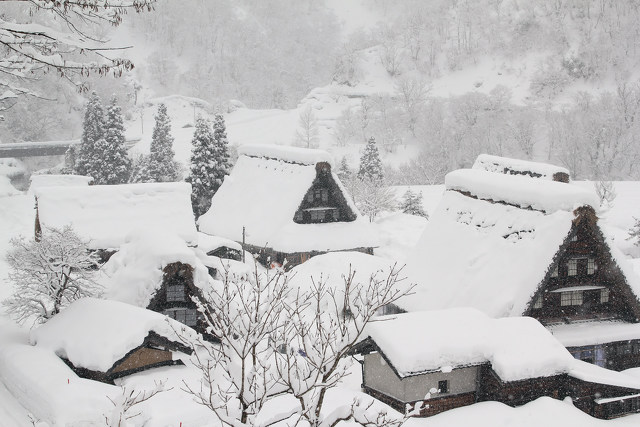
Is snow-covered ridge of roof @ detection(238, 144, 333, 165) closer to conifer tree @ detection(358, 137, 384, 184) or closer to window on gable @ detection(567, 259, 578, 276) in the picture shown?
window on gable @ detection(567, 259, 578, 276)

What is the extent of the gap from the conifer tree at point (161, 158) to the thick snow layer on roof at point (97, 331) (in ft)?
103

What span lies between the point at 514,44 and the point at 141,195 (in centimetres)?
7113

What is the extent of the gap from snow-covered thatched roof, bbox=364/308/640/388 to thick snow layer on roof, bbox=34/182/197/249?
1331cm

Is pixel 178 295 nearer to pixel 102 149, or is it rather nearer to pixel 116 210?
pixel 116 210

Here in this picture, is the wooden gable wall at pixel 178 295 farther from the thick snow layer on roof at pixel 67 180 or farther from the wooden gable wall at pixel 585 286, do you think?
the thick snow layer on roof at pixel 67 180

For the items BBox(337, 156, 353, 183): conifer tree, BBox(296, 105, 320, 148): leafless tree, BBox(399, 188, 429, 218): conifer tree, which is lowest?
BBox(399, 188, 429, 218): conifer tree

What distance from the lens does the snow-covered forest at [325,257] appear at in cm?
975

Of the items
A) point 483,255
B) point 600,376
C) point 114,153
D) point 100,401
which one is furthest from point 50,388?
point 114,153

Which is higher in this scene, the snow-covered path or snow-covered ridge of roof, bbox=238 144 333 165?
snow-covered ridge of roof, bbox=238 144 333 165

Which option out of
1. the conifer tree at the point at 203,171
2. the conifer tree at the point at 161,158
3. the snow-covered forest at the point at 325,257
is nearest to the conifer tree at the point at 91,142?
the snow-covered forest at the point at 325,257

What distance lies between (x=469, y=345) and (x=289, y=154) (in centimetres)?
2025

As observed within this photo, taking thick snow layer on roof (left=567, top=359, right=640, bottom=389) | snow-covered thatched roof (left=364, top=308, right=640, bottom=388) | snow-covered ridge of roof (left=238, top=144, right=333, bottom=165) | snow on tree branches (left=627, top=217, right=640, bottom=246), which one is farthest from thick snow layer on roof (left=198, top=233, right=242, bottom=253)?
snow on tree branches (left=627, top=217, right=640, bottom=246)

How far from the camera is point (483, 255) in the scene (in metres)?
20.9

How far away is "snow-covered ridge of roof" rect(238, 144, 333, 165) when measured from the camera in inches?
1292
